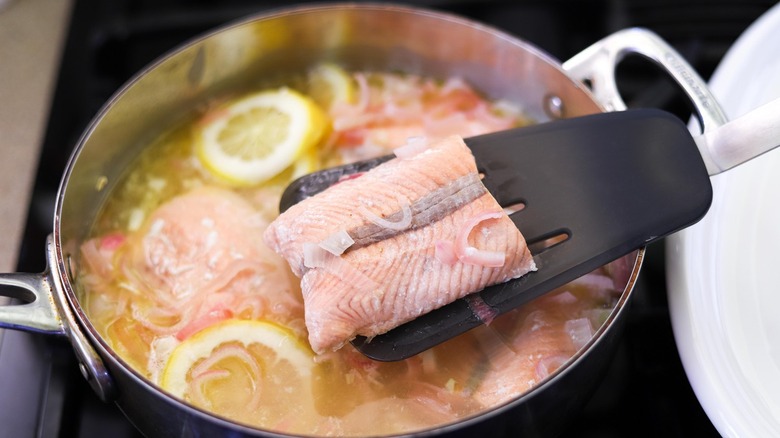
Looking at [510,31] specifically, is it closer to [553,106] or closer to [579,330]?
[553,106]

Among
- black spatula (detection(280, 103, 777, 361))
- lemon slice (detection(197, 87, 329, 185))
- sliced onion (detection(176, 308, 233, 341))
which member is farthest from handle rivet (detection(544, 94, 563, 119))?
sliced onion (detection(176, 308, 233, 341))

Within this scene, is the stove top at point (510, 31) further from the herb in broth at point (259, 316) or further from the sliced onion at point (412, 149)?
the sliced onion at point (412, 149)

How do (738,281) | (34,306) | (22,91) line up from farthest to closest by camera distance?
(22,91), (738,281), (34,306)

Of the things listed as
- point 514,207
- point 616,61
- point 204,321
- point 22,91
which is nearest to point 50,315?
point 204,321

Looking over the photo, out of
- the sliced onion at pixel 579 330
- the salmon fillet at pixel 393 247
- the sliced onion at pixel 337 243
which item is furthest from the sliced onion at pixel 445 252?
the sliced onion at pixel 579 330

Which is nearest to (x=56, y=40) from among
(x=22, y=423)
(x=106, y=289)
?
(x=106, y=289)

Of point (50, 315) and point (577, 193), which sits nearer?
point (50, 315)

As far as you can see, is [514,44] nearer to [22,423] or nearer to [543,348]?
[543,348]

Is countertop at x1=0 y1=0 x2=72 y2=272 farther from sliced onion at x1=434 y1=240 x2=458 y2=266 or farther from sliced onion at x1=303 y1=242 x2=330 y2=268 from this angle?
sliced onion at x1=434 y1=240 x2=458 y2=266
